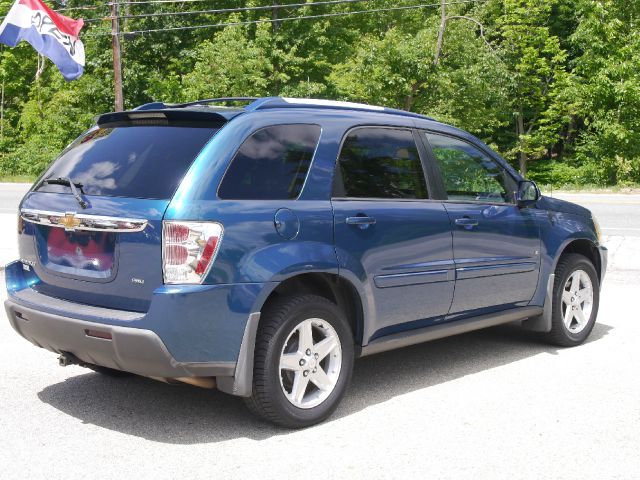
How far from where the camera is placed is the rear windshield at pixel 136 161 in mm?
4250

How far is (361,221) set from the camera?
4.75 metres

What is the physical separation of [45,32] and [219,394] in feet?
48.2

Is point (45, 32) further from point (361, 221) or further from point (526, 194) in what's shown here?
point (361, 221)

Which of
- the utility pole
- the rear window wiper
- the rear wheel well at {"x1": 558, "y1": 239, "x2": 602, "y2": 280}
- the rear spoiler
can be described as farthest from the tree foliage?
the rear window wiper

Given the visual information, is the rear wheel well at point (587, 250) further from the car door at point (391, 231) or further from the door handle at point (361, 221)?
the door handle at point (361, 221)

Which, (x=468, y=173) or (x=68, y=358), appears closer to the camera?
(x=68, y=358)

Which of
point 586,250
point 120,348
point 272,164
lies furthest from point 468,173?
point 120,348

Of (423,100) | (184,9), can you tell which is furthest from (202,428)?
(184,9)

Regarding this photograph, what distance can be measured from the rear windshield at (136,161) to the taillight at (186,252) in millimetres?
214

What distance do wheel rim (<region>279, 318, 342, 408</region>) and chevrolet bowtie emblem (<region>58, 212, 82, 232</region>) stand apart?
1.32m

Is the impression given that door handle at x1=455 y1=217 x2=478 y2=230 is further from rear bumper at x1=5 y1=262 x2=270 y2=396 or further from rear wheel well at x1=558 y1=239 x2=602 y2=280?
rear bumper at x1=5 y1=262 x2=270 y2=396

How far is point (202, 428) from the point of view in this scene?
452 cm

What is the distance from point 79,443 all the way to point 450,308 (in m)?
2.56

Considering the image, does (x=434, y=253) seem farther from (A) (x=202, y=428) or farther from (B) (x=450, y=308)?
(A) (x=202, y=428)
